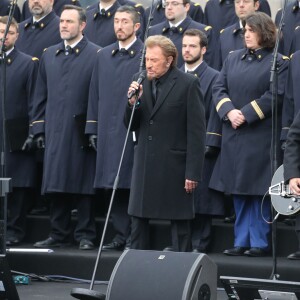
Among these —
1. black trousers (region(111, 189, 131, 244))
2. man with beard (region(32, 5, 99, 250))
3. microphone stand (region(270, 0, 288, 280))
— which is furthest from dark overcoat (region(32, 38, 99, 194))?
microphone stand (region(270, 0, 288, 280))

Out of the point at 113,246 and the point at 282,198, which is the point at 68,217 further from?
the point at 282,198

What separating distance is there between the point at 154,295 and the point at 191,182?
187 cm

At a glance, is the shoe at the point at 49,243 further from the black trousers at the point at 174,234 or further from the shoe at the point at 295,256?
the shoe at the point at 295,256

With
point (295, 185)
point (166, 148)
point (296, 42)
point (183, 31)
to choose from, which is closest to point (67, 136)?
point (183, 31)

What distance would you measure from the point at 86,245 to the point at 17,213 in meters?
0.84

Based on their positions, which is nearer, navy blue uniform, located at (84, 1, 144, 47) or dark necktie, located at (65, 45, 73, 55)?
dark necktie, located at (65, 45, 73, 55)

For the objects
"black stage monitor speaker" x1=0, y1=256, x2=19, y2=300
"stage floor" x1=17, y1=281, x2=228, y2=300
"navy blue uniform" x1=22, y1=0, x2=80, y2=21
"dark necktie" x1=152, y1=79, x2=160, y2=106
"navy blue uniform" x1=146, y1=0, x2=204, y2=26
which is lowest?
"stage floor" x1=17, y1=281, x2=228, y2=300

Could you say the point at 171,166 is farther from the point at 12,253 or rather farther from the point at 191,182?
the point at 12,253

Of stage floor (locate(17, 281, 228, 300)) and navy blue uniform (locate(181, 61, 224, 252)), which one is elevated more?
navy blue uniform (locate(181, 61, 224, 252))

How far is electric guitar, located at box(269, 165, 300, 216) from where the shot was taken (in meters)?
7.10

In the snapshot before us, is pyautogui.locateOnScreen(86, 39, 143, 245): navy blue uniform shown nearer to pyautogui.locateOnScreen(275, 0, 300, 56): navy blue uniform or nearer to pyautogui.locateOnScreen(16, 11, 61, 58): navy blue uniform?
pyautogui.locateOnScreen(16, 11, 61, 58): navy blue uniform

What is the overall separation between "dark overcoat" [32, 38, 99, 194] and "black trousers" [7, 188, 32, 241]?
0.36m

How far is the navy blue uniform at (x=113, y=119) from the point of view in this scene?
946 centimetres

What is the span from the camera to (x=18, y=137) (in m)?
9.99
